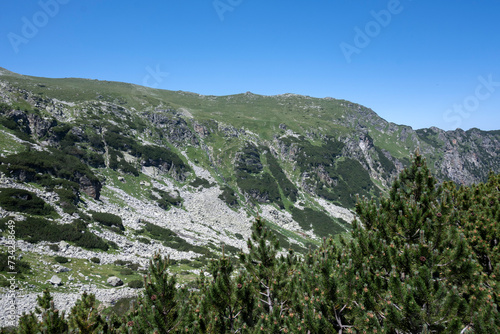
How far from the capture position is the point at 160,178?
8688 centimetres

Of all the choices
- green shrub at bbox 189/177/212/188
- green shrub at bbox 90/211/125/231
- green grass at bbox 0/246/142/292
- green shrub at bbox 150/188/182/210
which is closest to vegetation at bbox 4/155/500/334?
green grass at bbox 0/246/142/292

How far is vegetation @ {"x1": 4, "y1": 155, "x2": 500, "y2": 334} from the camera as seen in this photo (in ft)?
18.1

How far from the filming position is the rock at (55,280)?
76.4 ft

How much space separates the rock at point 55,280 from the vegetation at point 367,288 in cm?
2101

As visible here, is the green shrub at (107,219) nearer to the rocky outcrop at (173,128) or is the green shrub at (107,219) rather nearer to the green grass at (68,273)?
the green grass at (68,273)

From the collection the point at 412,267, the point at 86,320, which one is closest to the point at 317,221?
the point at 412,267

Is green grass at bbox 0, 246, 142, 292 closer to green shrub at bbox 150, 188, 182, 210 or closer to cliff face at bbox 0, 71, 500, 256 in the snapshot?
cliff face at bbox 0, 71, 500, 256

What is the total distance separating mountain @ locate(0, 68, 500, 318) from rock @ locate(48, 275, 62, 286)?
454mm

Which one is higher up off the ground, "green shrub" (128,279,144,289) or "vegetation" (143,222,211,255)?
"green shrub" (128,279,144,289)

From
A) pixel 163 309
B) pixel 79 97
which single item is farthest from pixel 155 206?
pixel 79 97

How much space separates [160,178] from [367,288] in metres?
87.6

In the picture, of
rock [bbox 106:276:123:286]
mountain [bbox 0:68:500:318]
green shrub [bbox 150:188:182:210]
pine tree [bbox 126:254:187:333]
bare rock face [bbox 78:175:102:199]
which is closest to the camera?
pine tree [bbox 126:254:187:333]

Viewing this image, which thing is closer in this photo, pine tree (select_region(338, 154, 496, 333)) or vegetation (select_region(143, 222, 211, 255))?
pine tree (select_region(338, 154, 496, 333))

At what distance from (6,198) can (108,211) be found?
1959cm
